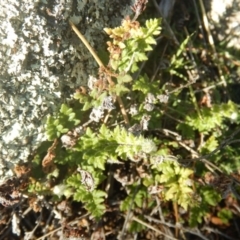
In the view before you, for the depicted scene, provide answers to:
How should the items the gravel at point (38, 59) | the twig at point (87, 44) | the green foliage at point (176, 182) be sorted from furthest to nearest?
the green foliage at point (176, 182) < the twig at point (87, 44) < the gravel at point (38, 59)

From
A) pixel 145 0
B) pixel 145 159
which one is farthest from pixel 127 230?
pixel 145 0

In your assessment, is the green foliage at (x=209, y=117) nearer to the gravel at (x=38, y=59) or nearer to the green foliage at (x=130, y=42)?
the green foliage at (x=130, y=42)

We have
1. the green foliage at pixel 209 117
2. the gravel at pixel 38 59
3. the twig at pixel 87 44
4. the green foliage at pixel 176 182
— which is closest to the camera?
the gravel at pixel 38 59

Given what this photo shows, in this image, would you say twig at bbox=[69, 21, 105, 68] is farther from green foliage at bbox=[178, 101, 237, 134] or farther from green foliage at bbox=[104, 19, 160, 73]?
green foliage at bbox=[178, 101, 237, 134]

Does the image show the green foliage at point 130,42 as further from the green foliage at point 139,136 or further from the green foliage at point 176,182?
the green foliage at point 176,182

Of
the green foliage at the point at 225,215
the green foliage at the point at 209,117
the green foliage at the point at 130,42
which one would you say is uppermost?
the green foliage at the point at 130,42

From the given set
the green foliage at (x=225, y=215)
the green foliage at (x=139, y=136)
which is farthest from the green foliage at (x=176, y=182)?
the green foliage at (x=225, y=215)

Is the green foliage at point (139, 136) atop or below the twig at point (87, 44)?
below

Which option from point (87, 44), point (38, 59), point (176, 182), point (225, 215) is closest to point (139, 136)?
point (176, 182)

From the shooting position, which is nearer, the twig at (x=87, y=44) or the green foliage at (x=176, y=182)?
the twig at (x=87, y=44)
